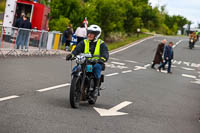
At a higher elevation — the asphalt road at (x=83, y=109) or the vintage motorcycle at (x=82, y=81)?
the vintage motorcycle at (x=82, y=81)

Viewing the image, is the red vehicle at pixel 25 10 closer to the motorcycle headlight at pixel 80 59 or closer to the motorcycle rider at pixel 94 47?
the motorcycle rider at pixel 94 47

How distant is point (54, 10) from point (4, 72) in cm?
2036

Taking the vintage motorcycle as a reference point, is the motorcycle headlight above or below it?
above

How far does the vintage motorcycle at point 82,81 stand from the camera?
823 cm

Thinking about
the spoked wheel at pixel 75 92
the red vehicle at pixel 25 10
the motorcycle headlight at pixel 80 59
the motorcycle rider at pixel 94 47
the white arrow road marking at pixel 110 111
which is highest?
the red vehicle at pixel 25 10

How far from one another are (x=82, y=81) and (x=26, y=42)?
40.1 feet

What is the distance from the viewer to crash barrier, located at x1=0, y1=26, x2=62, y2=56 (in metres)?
18.7

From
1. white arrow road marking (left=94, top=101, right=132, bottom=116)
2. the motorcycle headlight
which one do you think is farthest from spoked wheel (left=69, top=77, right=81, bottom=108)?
white arrow road marking (left=94, top=101, right=132, bottom=116)

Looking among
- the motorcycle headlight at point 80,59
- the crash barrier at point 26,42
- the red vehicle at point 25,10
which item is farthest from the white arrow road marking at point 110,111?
the red vehicle at point 25,10

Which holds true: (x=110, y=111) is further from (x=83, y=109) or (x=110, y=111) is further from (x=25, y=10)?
(x=25, y=10)

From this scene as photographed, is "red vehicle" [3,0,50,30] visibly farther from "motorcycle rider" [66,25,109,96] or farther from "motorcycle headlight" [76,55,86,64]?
"motorcycle headlight" [76,55,86,64]

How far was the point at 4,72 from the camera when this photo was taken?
13.1 meters

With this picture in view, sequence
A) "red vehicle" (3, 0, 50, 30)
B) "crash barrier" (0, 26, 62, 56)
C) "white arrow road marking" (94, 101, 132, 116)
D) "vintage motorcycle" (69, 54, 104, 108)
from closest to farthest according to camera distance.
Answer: "vintage motorcycle" (69, 54, 104, 108) < "white arrow road marking" (94, 101, 132, 116) < "crash barrier" (0, 26, 62, 56) < "red vehicle" (3, 0, 50, 30)

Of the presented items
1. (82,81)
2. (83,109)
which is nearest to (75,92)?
(82,81)
